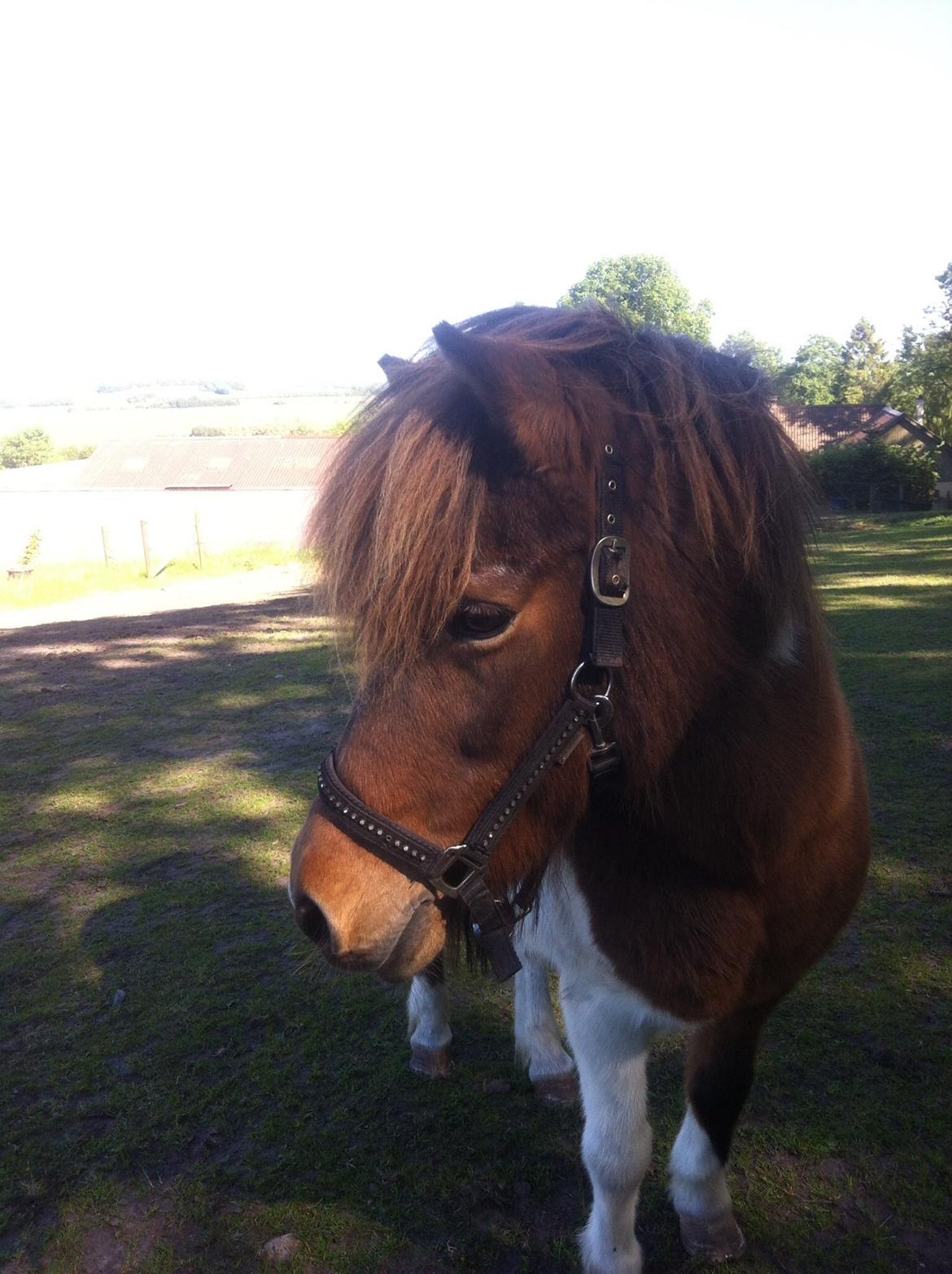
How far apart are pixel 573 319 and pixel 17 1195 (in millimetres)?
2970

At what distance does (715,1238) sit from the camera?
2402 millimetres

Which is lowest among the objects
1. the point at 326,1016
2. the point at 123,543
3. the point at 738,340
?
the point at 123,543

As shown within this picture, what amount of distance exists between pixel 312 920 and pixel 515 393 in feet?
3.13

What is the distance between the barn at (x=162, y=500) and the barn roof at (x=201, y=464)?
55 mm

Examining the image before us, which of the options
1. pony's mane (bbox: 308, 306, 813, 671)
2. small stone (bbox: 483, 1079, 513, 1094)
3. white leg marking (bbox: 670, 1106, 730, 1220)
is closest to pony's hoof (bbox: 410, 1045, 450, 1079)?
small stone (bbox: 483, 1079, 513, 1094)

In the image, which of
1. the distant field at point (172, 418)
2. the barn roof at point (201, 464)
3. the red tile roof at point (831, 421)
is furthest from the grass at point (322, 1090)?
the distant field at point (172, 418)

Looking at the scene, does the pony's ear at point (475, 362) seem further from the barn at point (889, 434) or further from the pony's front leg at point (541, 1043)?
the barn at point (889, 434)

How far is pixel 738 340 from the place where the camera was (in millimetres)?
1996

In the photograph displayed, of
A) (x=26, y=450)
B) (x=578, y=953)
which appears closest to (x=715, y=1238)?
(x=578, y=953)

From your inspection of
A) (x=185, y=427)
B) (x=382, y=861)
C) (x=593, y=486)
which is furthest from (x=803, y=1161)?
(x=185, y=427)

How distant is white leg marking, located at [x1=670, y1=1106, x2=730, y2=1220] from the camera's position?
7.88 feet

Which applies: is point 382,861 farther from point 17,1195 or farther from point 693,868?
point 17,1195

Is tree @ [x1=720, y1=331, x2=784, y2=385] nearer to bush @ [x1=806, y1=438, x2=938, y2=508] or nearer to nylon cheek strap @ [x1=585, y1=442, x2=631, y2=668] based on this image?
nylon cheek strap @ [x1=585, y1=442, x2=631, y2=668]

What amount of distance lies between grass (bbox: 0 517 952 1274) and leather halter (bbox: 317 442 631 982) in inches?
23.6
